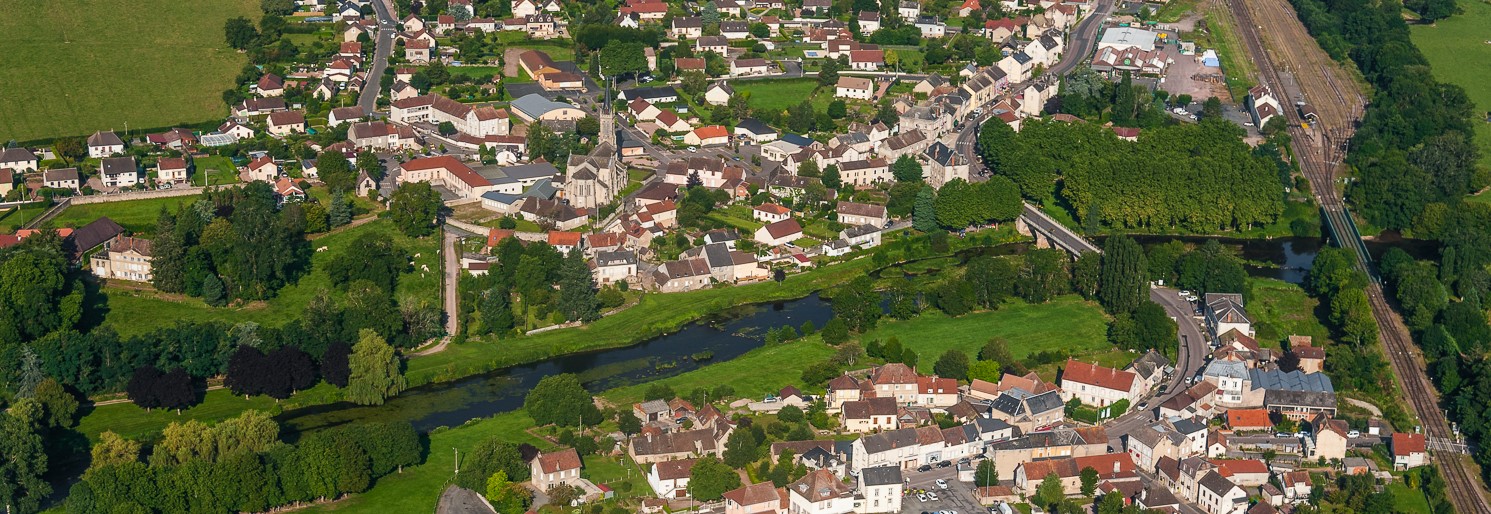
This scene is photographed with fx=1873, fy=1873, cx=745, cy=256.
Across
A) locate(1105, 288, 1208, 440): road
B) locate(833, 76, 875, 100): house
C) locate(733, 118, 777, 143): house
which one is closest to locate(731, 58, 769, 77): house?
locate(833, 76, 875, 100): house

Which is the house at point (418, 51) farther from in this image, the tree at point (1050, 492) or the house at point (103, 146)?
the tree at point (1050, 492)

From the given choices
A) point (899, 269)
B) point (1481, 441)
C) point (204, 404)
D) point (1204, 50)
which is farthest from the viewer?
point (1204, 50)

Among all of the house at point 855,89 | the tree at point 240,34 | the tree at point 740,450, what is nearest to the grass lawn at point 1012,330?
the tree at point 740,450

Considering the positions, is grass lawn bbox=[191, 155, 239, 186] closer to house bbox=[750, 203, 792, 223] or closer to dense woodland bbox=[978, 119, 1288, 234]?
house bbox=[750, 203, 792, 223]

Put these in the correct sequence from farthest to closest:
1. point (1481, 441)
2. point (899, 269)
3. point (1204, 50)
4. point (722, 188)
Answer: point (1204, 50) → point (722, 188) → point (899, 269) → point (1481, 441)

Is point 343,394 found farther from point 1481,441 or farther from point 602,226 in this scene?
point 1481,441

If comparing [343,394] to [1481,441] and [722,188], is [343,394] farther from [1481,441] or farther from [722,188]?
[1481,441]

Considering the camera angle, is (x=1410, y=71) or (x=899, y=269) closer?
(x=899, y=269)

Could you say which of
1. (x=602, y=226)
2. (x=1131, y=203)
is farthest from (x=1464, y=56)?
(x=602, y=226)
